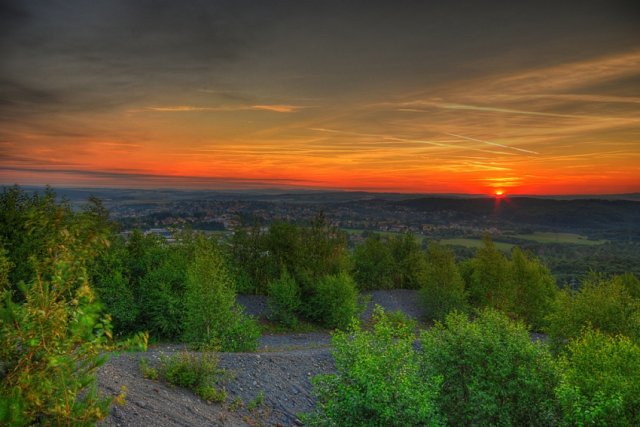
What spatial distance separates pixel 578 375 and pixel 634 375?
2.15m

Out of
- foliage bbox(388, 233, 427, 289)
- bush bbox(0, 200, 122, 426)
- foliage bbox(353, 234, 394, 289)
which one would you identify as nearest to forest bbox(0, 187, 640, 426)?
bush bbox(0, 200, 122, 426)

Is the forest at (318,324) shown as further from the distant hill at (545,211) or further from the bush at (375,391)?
the distant hill at (545,211)

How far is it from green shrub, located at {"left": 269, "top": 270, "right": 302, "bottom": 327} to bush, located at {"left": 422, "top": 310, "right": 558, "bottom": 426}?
2434 centimetres

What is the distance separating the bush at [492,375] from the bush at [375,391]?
257 centimetres

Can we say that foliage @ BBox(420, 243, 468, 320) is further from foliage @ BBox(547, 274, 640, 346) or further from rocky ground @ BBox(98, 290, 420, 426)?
rocky ground @ BBox(98, 290, 420, 426)

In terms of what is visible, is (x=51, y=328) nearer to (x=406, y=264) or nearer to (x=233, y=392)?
(x=233, y=392)

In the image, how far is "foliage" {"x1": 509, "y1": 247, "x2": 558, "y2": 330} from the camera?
44.8 m

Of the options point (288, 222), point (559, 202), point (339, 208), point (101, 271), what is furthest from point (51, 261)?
point (559, 202)

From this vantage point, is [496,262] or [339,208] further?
[339,208]

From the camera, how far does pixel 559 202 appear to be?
188 metres

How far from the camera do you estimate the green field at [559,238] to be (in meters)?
145

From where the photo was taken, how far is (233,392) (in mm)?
15539

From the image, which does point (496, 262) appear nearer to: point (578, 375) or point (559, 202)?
point (578, 375)

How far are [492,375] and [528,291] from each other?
1451 inches
